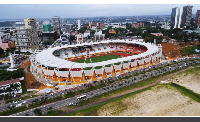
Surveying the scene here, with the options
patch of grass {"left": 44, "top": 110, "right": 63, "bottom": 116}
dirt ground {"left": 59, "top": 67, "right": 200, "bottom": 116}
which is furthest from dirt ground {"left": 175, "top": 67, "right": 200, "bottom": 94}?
patch of grass {"left": 44, "top": 110, "right": 63, "bottom": 116}

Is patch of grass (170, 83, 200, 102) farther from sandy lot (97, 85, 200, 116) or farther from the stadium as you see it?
the stadium

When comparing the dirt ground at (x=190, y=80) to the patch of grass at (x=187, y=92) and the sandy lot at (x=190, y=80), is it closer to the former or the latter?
the sandy lot at (x=190, y=80)

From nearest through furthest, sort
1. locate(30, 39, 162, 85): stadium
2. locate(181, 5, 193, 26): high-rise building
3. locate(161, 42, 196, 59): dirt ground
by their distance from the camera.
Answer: locate(30, 39, 162, 85): stadium < locate(161, 42, 196, 59): dirt ground < locate(181, 5, 193, 26): high-rise building

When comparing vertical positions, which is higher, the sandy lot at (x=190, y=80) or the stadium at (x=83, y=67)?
the stadium at (x=83, y=67)

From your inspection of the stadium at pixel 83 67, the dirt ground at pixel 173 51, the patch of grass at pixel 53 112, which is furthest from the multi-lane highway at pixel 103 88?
the dirt ground at pixel 173 51

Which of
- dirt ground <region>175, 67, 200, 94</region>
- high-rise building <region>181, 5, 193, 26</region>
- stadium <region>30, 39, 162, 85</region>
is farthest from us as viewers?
high-rise building <region>181, 5, 193, 26</region>

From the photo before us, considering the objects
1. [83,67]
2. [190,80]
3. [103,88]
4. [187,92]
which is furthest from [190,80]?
[83,67]

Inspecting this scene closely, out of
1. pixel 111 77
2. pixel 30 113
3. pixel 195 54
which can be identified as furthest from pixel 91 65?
pixel 195 54

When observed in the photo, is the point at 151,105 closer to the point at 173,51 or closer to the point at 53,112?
the point at 53,112
